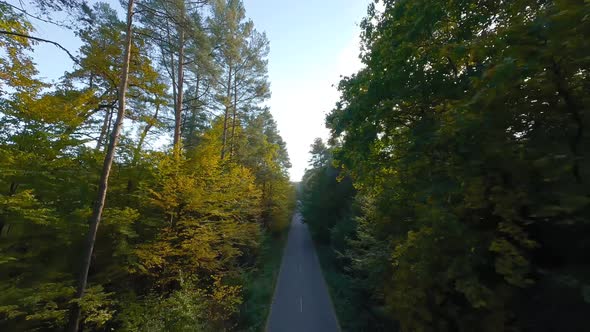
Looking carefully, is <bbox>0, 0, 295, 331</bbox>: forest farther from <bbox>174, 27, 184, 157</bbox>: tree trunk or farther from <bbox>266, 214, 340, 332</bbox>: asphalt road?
<bbox>266, 214, 340, 332</bbox>: asphalt road

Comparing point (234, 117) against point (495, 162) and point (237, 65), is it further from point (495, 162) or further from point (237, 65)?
point (495, 162)

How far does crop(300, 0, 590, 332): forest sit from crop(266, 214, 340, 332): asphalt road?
996 centimetres

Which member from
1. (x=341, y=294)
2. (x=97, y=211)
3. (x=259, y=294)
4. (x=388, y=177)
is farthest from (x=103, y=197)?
(x=341, y=294)

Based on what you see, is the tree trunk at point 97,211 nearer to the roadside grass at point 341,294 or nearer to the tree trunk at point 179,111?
the tree trunk at point 179,111

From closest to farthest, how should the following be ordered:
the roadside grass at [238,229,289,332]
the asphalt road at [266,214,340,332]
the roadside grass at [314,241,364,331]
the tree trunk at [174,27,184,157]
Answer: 1. the tree trunk at [174,27,184,157]
2. the roadside grass at [238,229,289,332]
3. the roadside grass at [314,241,364,331]
4. the asphalt road at [266,214,340,332]

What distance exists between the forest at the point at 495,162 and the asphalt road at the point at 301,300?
9.96 m

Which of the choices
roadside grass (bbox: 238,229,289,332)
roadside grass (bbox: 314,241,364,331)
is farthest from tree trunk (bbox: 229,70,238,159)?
roadside grass (bbox: 314,241,364,331)

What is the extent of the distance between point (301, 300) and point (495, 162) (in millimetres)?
15867

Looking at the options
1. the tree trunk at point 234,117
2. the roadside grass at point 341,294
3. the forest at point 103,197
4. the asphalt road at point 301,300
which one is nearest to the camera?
the forest at point 103,197

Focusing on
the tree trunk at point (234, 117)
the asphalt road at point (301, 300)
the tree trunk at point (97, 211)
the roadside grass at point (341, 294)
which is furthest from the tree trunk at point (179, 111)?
the roadside grass at point (341, 294)

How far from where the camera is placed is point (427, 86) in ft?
16.0

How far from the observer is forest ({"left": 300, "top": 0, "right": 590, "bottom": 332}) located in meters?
2.12

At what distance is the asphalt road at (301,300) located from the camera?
1328 centimetres

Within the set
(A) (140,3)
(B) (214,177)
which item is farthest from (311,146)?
(A) (140,3)
